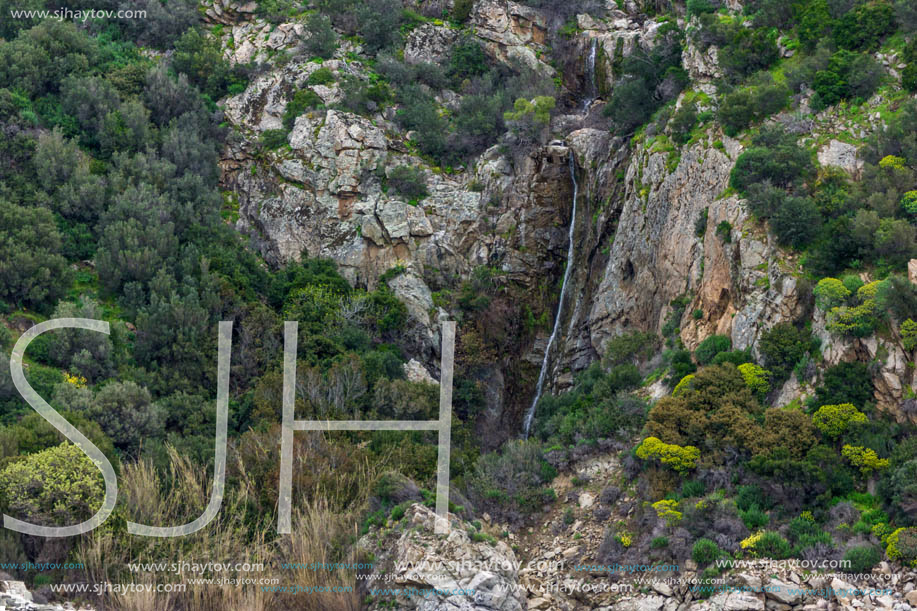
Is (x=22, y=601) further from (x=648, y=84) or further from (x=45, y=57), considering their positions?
(x=648, y=84)

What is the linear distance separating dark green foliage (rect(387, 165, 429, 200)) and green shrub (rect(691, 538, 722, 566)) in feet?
76.8

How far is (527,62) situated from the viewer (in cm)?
A: 4638

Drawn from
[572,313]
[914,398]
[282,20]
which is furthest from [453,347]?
[282,20]

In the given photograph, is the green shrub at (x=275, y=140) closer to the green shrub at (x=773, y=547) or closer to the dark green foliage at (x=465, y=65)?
the dark green foliage at (x=465, y=65)

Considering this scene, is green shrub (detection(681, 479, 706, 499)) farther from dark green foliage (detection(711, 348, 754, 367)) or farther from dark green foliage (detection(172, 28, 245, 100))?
dark green foliage (detection(172, 28, 245, 100))

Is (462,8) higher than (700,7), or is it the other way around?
(462,8)

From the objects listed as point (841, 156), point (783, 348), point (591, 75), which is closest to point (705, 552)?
point (783, 348)

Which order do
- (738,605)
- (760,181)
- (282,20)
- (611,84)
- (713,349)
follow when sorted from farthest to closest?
1. (282,20)
2. (611,84)
3. (760,181)
4. (713,349)
5. (738,605)

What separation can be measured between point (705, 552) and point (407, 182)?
78.4ft

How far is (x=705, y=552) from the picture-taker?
20.1 metres

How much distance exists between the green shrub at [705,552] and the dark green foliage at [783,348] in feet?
21.5

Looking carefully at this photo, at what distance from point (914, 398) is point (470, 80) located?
29.8 meters

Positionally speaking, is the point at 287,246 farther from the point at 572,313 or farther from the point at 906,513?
the point at 906,513

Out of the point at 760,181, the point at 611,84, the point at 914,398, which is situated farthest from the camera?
the point at 611,84
